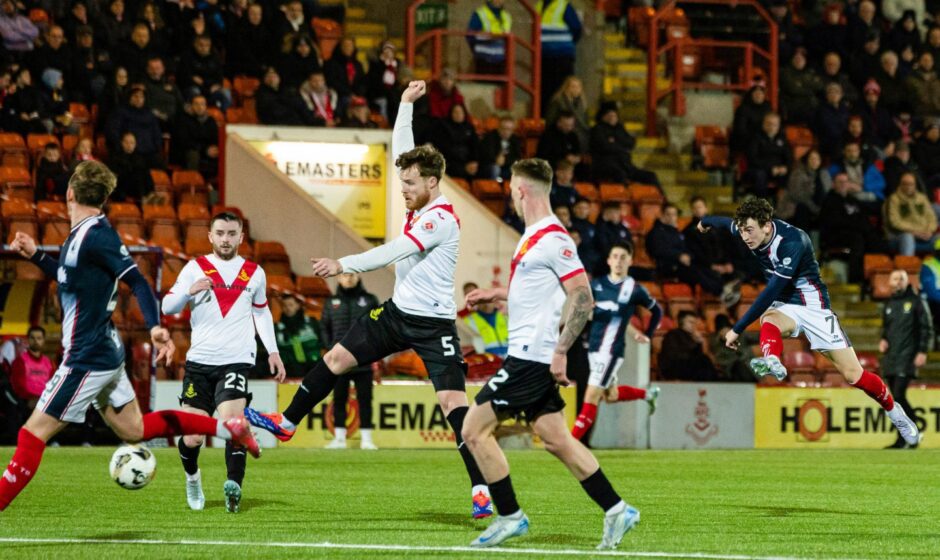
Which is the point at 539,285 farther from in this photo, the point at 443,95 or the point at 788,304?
the point at 443,95

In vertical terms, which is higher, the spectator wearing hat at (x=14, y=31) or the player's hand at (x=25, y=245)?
the spectator wearing hat at (x=14, y=31)

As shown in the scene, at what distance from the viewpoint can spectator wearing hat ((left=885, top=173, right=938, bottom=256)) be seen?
24891 millimetres

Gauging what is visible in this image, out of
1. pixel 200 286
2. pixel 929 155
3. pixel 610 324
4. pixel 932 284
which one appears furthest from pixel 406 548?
pixel 929 155

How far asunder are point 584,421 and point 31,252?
902 centimetres

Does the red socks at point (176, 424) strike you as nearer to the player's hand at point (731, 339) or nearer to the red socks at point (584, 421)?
the player's hand at point (731, 339)

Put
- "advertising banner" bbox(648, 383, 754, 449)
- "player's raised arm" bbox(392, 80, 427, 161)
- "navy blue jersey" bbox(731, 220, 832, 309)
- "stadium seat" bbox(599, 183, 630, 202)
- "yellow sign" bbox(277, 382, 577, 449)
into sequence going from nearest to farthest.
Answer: "player's raised arm" bbox(392, 80, 427, 161)
"navy blue jersey" bbox(731, 220, 832, 309)
"yellow sign" bbox(277, 382, 577, 449)
"advertising banner" bbox(648, 383, 754, 449)
"stadium seat" bbox(599, 183, 630, 202)

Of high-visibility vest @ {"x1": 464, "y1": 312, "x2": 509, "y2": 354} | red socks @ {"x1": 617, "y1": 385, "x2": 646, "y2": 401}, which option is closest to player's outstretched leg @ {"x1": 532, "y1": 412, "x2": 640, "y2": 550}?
red socks @ {"x1": 617, "y1": 385, "x2": 646, "y2": 401}

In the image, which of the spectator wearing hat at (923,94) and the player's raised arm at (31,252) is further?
the spectator wearing hat at (923,94)

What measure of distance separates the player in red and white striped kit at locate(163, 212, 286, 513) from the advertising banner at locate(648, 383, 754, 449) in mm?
9932

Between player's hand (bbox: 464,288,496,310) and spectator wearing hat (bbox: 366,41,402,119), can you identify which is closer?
player's hand (bbox: 464,288,496,310)

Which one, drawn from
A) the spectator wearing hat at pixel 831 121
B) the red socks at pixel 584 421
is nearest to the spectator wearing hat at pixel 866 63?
the spectator wearing hat at pixel 831 121

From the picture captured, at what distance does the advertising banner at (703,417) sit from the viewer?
20469 millimetres

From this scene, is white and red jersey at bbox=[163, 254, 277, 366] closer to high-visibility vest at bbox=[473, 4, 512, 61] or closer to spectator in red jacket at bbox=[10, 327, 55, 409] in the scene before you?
spectator in red jacket at bbox=[10, 327, 55, 409]

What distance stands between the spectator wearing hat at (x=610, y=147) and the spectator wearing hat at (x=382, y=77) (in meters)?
3.13
